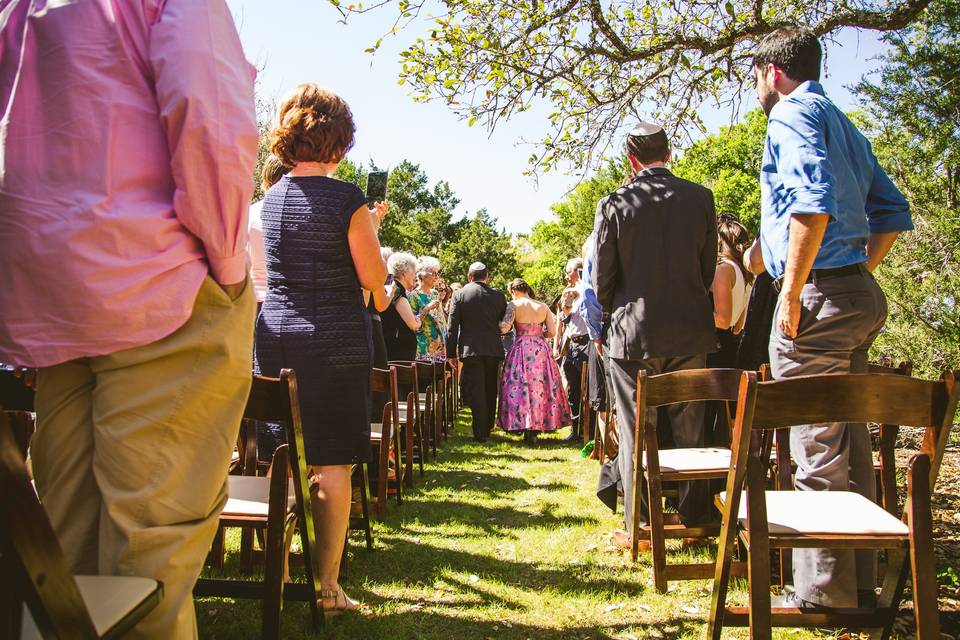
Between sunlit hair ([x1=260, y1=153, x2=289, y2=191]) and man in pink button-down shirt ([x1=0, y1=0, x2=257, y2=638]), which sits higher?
sunlit hair ([x1=260, y1=153, x2=289, y2=191])

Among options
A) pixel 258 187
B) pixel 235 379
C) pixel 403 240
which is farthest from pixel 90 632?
pixel 403 240

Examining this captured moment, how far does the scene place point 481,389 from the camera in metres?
9.83

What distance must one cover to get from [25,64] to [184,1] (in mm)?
369

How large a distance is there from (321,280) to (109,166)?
4.79 feet

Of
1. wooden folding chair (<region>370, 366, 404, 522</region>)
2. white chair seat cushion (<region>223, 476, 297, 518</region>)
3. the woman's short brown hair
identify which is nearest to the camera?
white chair seat cushion (<region>223, 476, 297, 518</region>)

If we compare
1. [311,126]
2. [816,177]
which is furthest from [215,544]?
[816,177]

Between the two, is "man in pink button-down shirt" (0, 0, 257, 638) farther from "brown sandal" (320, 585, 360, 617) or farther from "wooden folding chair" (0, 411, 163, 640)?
"brown sandal" (320, 585, 360, 617)

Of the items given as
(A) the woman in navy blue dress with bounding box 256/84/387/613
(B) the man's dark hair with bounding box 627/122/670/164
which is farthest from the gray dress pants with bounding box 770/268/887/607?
(A) the woman in navy blue dress with bounding box 256/84/387/613

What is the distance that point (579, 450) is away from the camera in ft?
29.5

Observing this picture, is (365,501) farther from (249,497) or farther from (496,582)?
(249,497)

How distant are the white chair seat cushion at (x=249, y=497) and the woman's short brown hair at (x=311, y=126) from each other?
52.5 inches

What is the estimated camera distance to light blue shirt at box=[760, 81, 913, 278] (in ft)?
9.79

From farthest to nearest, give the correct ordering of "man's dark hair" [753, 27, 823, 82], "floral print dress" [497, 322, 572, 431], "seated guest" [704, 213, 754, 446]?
"floral print dress" [497, 322, 572, 431] < "seated guest" [704, 213, 754, 446] < "man's dark hair" [753, 27, 823, 82]

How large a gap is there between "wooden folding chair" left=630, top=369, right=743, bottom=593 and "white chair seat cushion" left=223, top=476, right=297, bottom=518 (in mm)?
1650
